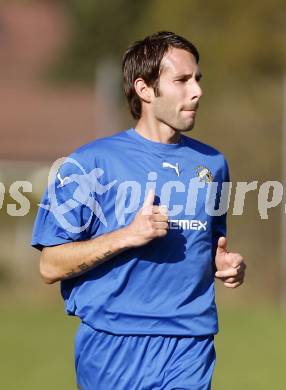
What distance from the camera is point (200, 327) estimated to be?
4.43 metres

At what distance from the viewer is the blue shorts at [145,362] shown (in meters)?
4.34

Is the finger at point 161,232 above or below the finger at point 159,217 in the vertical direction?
below

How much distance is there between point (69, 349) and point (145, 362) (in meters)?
6.17

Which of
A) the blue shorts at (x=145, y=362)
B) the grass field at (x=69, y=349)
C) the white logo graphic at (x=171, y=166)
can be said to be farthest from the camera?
the grass field at (x=69, y=349)

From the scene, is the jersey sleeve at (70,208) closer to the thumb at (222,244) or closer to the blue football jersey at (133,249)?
the blue football jersey at (133,249)

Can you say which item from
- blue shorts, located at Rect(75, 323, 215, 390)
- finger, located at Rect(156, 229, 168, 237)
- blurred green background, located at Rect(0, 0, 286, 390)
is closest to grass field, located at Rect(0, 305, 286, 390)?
blurred green background, located at Rect(0, 0, 286, 390)

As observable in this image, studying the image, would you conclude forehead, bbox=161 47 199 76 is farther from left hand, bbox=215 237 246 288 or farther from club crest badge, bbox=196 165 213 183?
left hand, bbox=215 237 246 288

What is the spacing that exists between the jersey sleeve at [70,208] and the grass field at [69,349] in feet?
12.7

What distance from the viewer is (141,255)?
4387mm

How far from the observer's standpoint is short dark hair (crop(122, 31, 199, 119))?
456cm

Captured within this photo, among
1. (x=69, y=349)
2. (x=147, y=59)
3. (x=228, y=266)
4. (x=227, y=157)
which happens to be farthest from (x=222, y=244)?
(x=227, y=157)

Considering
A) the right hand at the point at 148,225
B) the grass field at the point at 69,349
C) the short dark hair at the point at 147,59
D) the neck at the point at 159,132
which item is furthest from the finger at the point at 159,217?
the grass field at the point at 69,349

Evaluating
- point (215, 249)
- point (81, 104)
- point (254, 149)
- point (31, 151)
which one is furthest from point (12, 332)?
point (81, 104)

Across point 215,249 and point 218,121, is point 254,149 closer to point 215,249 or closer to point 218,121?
point 218,121
